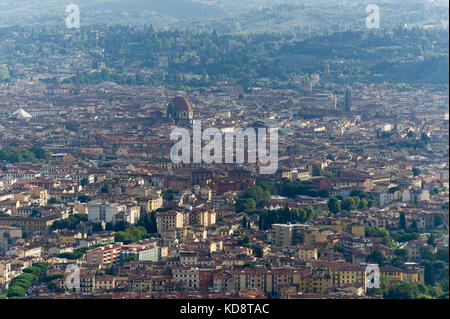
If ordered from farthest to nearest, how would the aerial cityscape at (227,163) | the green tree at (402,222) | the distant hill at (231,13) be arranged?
the distant hill at (231,13) < the green tree at (402,222) < the aerial cityscape at (227,163)

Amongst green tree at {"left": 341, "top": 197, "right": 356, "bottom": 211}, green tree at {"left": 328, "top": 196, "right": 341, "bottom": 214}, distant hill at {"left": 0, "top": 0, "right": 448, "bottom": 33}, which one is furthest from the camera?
distant hill at {"left": 0, "top": 0, "right": 448, "bottom": 33}

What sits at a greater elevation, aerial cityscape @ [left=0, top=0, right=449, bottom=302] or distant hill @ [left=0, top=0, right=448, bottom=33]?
aerial cityscape @ [left=0, top=0, right=449, bottom=302]

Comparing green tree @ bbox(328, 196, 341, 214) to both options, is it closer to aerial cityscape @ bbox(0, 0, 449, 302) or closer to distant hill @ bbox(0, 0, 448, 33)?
aerial cityscape @ bbox(0, 0, 449, 302)

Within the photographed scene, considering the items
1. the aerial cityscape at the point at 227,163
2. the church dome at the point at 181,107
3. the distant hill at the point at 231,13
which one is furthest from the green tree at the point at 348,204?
the distant hill at the point at 231,13

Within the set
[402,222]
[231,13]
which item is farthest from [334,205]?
[231,13]

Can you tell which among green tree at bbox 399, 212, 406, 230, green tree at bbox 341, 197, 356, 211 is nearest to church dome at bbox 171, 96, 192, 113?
green tree at bbox 341, 197, 356, 211

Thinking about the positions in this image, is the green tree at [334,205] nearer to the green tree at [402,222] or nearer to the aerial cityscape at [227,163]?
the aerial cityscape at [227,163]

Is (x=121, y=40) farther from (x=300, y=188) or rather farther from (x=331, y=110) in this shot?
(x=300, y=188)

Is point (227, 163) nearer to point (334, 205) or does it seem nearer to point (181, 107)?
point (334, 205)

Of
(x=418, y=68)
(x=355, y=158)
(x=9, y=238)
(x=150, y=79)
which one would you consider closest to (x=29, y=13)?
(x=150, y=79)
